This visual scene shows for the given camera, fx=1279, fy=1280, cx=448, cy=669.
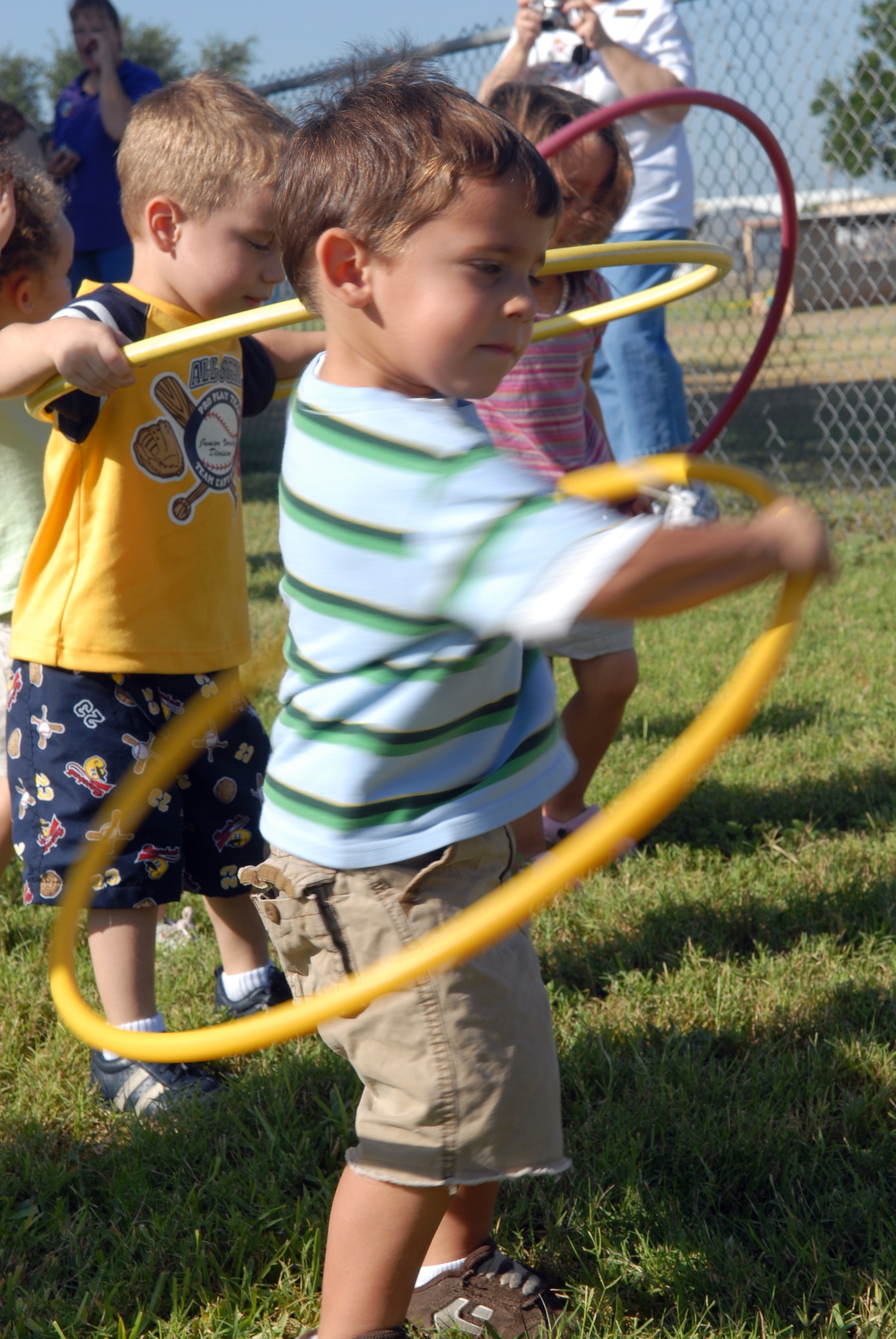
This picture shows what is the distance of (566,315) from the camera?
9.34 ft

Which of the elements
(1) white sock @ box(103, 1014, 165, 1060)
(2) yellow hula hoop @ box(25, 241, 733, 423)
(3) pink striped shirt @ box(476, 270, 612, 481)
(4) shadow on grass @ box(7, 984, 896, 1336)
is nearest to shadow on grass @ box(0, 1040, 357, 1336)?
(4) shadow on grass @ box(7, 984, 896, 1336)

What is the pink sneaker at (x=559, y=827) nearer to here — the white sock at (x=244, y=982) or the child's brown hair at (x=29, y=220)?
the white sock at (x=244, y=982)

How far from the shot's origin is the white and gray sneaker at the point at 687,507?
5.75 ft

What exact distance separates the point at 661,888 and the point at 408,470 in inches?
82.9

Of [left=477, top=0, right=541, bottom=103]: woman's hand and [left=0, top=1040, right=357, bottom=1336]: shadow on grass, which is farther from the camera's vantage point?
[left=477, top=0, right=541, bottom=103]: woman's hand

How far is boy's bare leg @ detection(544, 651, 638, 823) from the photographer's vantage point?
3658mm

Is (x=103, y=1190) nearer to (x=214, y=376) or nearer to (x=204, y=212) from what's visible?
(x=214, y=376)

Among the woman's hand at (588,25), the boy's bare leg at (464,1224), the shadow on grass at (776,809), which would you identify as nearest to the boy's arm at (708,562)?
the boy's bare leg at (464,1224)

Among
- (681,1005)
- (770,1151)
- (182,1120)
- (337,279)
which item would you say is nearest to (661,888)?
(681,1005)

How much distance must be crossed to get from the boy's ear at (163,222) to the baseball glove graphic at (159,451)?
0.39 meters

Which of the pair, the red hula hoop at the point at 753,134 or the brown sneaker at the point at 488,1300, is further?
the red hula hoop at the point at 753,134

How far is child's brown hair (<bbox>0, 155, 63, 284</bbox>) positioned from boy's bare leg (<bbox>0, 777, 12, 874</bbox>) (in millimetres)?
1205

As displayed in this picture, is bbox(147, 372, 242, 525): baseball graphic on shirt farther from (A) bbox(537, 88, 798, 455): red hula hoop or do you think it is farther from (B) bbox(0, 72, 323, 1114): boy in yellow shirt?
(A) bbox(537, 88, 798, 455): red hula hoop

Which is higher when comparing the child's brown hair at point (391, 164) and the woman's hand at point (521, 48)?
the child's brown hair at point (391, 164)
